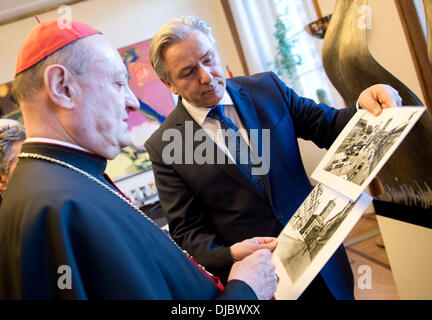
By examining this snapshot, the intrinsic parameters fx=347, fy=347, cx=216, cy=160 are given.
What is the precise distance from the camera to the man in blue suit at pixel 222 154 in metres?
1.56

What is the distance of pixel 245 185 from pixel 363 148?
0.59 metres

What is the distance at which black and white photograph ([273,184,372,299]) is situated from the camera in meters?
0.93

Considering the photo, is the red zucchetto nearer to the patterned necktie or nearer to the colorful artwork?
the patterned necktie

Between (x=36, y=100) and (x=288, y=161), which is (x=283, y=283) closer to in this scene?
(x=288, y=161)

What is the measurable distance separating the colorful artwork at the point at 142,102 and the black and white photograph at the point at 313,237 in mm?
5025

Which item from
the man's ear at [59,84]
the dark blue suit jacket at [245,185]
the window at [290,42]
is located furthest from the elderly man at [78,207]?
the window at [290,42]

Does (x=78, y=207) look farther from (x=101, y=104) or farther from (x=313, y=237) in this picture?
(x=313, y=237)

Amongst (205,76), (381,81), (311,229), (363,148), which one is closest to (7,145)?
(205,76)

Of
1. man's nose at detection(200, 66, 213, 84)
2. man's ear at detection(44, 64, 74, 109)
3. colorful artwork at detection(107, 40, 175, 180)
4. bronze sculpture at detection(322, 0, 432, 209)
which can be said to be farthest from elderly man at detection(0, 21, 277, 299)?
colorful artwork at detection(107, 40, 175, 180)

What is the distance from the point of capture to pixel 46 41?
36.5 inches

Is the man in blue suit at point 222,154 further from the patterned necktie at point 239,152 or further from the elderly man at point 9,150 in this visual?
the elderly man at point 9,150

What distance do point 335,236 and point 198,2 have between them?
5994 millimetres

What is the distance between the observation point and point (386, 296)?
2699 millimetres

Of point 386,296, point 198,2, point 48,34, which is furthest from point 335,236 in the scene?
point 198,2
